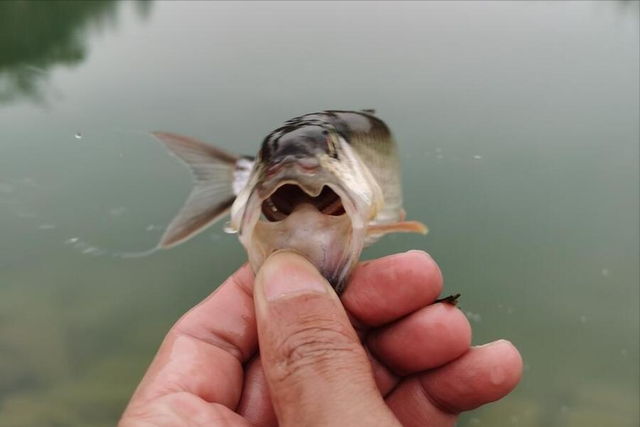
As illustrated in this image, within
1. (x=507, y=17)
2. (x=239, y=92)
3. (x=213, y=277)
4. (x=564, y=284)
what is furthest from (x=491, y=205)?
(x=507, y=17)

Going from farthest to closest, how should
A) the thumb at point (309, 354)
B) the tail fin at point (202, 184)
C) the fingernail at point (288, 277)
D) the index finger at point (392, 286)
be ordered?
the tail fin at point (202, 184) → the index finger at point (392, 286) → the fingernail at point (288, 277) → the thumb at point (309, 354)

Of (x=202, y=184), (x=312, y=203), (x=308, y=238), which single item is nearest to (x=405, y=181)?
(x=202, y=184)

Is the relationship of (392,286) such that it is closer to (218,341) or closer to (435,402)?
(435,402)

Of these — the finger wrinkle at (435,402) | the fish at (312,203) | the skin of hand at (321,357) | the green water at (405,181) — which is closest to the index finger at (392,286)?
the skin of hand at (321,357)

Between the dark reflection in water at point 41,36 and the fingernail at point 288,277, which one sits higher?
the dark reflection in water at point 41,36

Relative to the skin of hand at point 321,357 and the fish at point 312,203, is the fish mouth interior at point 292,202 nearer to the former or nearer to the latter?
the fish at point 312,203

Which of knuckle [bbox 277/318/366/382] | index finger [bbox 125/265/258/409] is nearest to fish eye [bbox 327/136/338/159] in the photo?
knuckle [bbox 277/318/366/382]

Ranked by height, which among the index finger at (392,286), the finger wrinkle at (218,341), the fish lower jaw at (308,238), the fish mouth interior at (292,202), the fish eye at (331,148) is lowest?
the finger wrinkle at (218,341)

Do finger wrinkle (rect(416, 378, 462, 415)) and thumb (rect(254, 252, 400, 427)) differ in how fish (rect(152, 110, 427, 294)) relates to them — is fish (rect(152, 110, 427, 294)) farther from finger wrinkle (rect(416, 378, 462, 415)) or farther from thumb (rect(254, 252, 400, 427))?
finger wrinkle (rect(416, 378, 462, 415))
